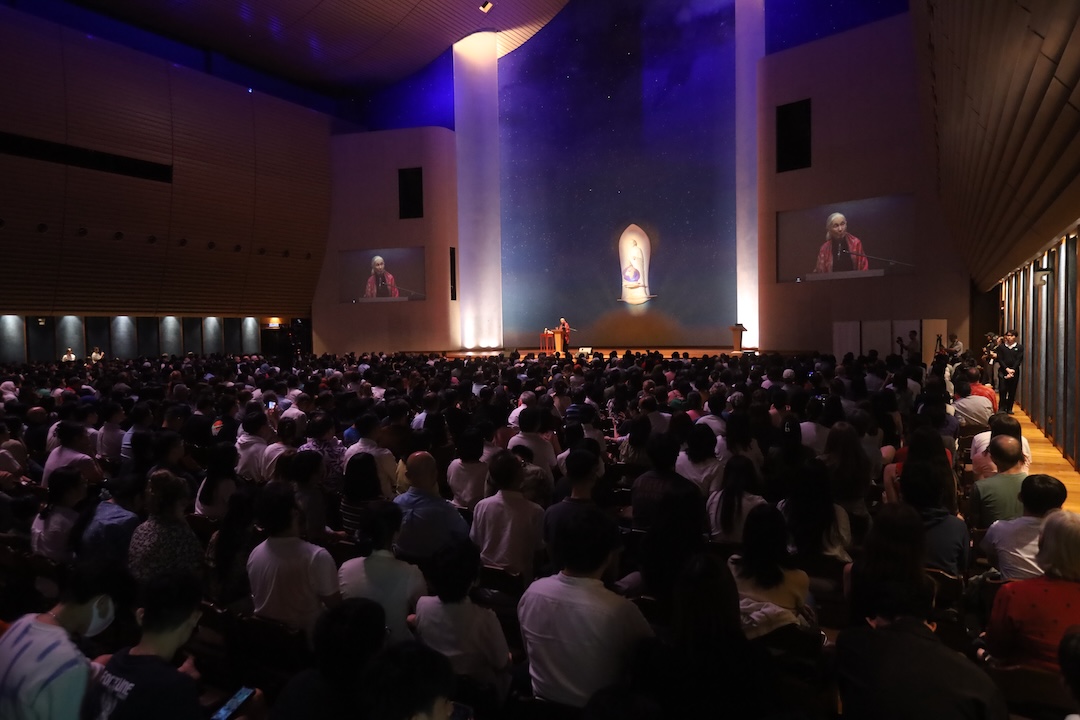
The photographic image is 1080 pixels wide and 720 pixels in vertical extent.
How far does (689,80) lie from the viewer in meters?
23.2

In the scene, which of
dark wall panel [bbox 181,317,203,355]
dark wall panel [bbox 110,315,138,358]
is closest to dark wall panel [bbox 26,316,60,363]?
dark wall panel [bbox 110,315,138,358]

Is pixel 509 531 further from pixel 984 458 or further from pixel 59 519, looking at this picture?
pixel 984 458

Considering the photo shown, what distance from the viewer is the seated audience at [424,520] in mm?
3715

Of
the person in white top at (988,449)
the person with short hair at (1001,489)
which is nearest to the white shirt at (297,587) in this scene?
the person with short hair at (1001,489)

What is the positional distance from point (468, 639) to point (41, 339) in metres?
22.3

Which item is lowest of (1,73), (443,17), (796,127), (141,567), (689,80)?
(141,567)

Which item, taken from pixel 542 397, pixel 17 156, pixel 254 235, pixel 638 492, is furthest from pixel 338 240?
pixel 638 492

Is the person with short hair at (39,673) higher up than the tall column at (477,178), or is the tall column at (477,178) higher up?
the tall column at (477,178)

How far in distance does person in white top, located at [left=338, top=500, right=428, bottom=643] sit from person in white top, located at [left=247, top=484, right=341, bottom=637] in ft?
0.29

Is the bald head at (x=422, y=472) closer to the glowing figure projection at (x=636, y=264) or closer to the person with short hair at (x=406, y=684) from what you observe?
the person with short hair at (x=406, y=684)

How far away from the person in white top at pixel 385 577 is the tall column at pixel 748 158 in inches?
730

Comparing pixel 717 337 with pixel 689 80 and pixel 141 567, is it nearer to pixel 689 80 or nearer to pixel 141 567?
pixel 689 80

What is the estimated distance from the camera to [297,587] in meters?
3.05

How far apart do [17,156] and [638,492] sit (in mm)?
19229
